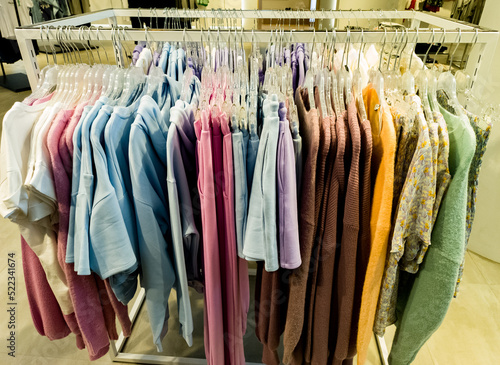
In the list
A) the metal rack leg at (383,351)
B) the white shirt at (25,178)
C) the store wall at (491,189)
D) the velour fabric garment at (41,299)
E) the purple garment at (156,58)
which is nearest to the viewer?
the white shirt at (25,178)

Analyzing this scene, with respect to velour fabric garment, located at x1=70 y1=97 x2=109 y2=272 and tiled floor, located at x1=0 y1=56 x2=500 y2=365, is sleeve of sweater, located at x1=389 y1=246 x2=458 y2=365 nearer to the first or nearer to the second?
tiled floor, located at x1=0 y1=56 x2=500 y2=365

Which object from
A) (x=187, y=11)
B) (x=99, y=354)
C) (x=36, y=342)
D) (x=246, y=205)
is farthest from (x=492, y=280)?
(x=36, y=342)

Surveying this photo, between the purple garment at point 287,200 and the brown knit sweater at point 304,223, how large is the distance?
3 cm

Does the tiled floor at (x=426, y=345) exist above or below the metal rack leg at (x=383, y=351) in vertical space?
below

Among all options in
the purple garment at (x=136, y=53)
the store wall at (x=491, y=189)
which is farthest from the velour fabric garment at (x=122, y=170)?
the store wall at (x=491, y=189)

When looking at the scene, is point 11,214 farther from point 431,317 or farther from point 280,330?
→ point 431,317

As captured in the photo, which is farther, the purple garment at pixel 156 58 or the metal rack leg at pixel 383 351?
the metal rack leg at pixel 383 351

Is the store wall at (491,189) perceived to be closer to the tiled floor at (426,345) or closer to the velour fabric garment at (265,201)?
the tiled floor at (426,345)

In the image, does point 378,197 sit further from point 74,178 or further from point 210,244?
point 74,178

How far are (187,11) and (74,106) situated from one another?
2.83 ft

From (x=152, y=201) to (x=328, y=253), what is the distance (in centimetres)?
46

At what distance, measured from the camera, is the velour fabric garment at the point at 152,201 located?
Answer: 0.76m

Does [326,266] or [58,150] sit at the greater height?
[58,150]

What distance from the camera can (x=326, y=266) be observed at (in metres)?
0.86
